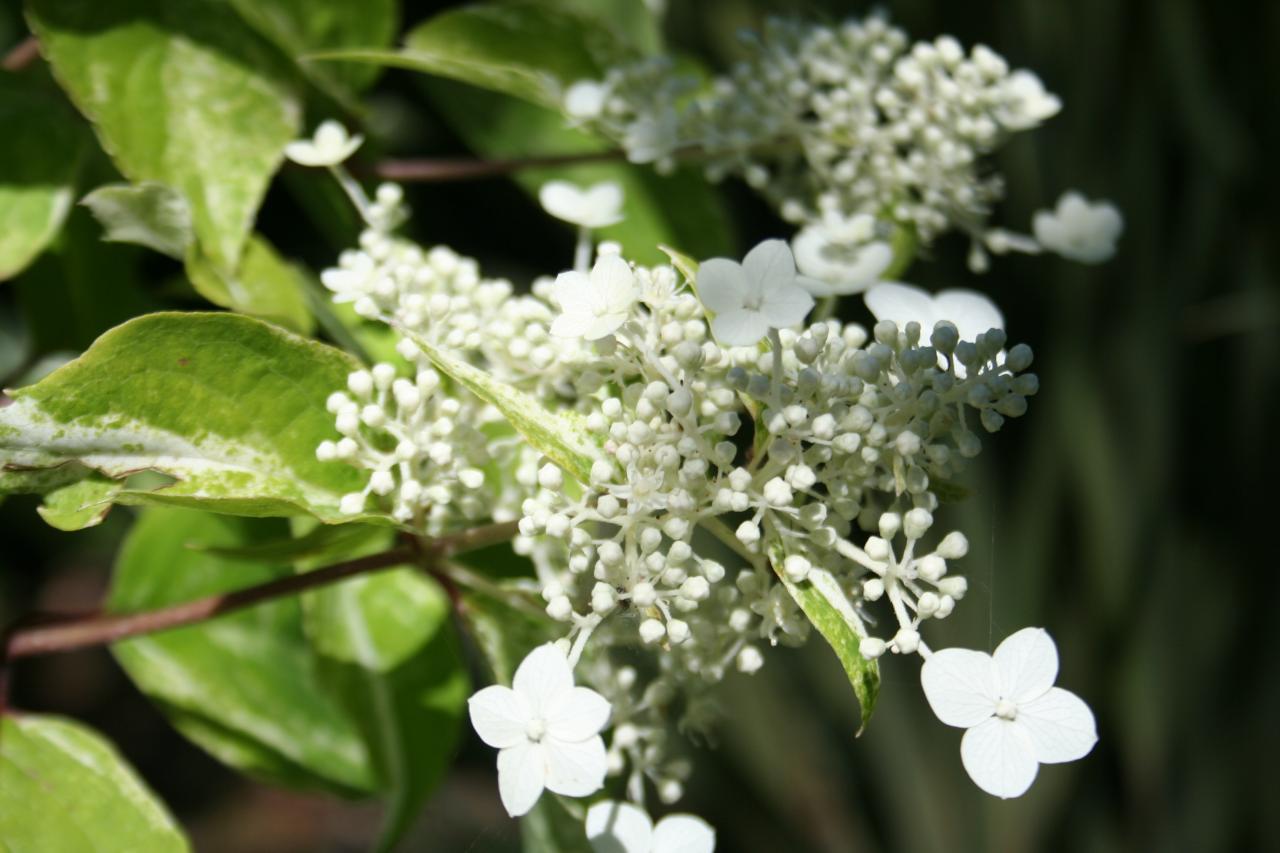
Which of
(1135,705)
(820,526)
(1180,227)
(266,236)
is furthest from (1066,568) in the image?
(820,526)

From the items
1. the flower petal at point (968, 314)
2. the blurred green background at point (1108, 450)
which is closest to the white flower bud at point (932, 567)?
the flower petal at point (968, 314)

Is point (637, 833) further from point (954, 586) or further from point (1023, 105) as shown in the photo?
point (1023, 105)

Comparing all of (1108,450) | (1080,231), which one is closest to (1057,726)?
(1080,231)

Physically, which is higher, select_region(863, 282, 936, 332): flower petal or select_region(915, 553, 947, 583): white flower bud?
select_region(863, 282, 936, 332): flower petal

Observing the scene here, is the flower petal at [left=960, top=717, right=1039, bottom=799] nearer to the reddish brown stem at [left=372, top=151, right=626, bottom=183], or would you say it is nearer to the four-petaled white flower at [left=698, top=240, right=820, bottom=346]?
the four-petaled white flower at [left=698, top=240, right=820, bottom=346]

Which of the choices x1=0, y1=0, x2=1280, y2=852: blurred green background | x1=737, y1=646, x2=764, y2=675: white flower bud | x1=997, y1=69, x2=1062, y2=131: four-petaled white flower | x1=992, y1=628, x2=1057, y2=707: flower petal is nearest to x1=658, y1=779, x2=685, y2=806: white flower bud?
x1=737, y1=646, x2=764, y2=675: white flower bud
